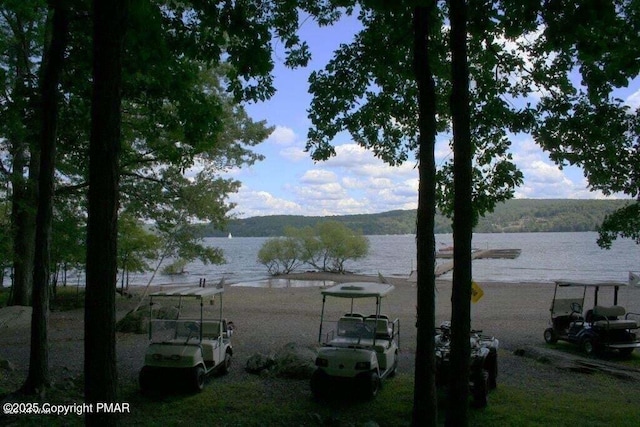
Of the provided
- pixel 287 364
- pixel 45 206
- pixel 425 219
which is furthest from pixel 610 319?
pixel 45 206

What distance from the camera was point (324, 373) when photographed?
976cm

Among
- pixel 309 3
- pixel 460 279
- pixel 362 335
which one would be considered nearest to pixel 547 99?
pixel 460 279

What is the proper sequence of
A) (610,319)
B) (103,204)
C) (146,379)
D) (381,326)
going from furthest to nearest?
(610,319)
(381,326)
(146,379)
(103,204)

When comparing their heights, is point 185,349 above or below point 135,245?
below

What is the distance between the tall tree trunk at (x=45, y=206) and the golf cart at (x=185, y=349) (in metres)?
1.84

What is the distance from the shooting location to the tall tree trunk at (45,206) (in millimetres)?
8789

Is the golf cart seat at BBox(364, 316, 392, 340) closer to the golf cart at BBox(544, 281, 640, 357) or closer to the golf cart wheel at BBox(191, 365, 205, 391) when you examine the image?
the golf cart wheel at BBox(191, 365, 205, 391)

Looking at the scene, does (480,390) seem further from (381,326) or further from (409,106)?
(409,106)

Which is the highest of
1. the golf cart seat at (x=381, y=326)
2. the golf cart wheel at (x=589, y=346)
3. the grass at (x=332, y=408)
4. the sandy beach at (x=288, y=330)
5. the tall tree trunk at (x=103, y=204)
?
the tall tree trunk at (x=103, y=204)

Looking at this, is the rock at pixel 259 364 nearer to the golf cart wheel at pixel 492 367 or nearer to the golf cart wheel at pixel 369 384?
the golf cart wheel at pixel 369 384

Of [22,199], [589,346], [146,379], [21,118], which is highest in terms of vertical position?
[21,118]

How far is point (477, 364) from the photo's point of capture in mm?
9336

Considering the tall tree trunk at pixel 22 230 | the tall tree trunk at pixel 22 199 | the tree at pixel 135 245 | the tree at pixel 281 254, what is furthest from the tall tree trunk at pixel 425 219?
the tree at pixel 281 254

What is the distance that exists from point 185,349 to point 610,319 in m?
12.8
